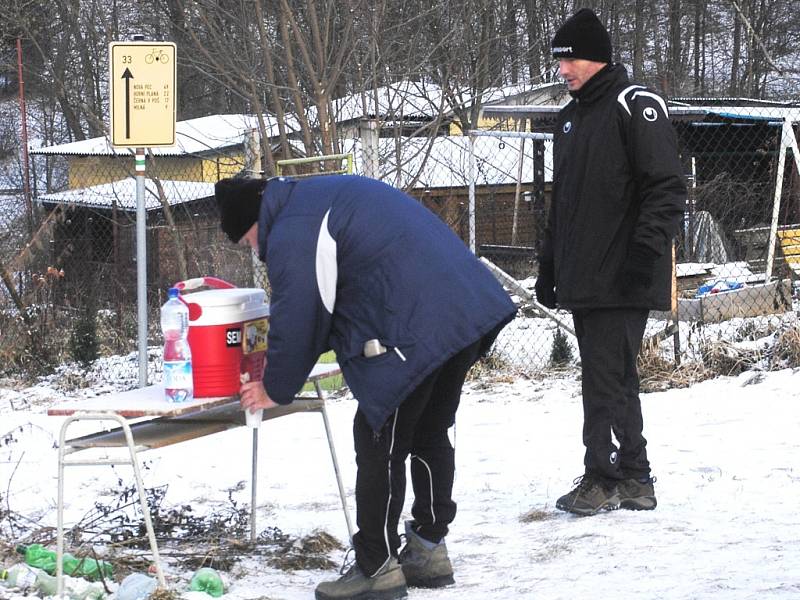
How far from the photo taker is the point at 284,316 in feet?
10.9

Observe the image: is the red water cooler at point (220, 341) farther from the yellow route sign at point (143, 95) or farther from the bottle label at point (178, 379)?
the yellow route sign at point (143, 95)

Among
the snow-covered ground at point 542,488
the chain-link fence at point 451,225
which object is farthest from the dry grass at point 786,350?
A: the chain-link fence at point 451,225

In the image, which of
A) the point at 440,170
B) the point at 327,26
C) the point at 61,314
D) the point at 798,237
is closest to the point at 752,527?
the point at 327,26

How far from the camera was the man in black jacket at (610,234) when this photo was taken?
14.3ft

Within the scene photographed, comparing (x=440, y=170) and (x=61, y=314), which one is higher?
(x=440, y=170)

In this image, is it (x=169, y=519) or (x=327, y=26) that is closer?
(x=169, y=519)

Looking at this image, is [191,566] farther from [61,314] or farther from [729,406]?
[61,314]

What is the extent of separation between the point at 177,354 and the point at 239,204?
1.85 feet

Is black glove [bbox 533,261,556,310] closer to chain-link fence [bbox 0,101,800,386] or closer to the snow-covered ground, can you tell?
the snow-covered ground

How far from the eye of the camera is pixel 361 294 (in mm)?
3396

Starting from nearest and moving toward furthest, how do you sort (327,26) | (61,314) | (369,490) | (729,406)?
1. (369,490)
2. (729,406)
3. (327,26)
4. (61,314)

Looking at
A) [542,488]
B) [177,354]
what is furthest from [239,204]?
[542,488]

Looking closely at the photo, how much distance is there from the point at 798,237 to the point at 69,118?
16006 millimetres

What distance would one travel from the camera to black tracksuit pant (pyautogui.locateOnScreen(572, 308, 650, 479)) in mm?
4531
